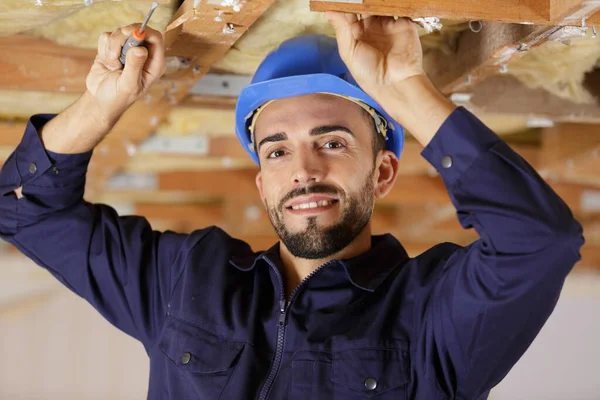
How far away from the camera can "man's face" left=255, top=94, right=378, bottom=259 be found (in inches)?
67.8

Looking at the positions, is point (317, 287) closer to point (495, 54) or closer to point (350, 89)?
point (350, 89)

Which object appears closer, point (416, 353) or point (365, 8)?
point (365, 8)

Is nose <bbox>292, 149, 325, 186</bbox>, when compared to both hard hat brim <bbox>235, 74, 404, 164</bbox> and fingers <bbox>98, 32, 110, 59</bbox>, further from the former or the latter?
fingers <bbox>98, 32, 110, 59</bbox>

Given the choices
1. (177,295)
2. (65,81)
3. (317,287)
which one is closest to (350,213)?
(317,287)

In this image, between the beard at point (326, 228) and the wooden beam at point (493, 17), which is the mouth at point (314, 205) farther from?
the wooden beam at point (493, 17)

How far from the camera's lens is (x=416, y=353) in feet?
5.12

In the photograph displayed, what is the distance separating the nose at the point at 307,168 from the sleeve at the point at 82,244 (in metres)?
0.38

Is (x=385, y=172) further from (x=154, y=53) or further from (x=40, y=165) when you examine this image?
(x=40, y=165)

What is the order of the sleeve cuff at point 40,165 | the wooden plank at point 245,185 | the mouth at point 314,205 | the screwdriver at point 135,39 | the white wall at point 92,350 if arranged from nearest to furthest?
the screwdriver at point 135,39 → the mouth at point 314,205 → the sleeve cuff at point 40,165 → the wooden plank at point 245,185 → the white wall at point 92,350

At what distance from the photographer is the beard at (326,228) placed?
1.73m

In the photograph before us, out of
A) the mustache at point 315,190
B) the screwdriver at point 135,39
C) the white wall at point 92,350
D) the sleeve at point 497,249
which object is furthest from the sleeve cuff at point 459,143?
the white wall at point 92,350

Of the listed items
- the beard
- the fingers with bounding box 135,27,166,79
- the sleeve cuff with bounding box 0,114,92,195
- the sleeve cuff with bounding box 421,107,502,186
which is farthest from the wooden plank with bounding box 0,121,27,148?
the sleeve cuff with bounding box 421,107,502,186

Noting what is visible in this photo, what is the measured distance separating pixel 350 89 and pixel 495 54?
315mm

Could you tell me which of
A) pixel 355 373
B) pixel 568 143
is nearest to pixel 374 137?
pixel 355 373
